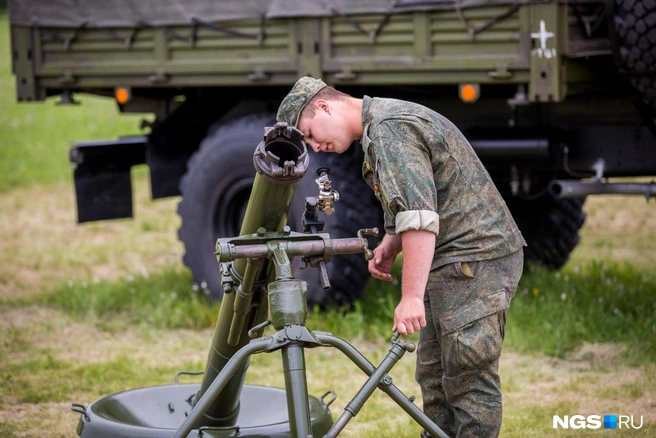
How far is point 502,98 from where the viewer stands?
21.1 ft

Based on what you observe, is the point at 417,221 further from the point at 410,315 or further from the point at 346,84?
the point at 346,84

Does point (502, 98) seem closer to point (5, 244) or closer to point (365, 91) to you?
point (365, 91)

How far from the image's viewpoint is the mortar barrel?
137 inches

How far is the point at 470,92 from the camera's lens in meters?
6.03

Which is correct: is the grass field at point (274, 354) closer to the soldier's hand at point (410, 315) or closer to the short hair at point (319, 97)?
the soldier's hand at point (410, 315)

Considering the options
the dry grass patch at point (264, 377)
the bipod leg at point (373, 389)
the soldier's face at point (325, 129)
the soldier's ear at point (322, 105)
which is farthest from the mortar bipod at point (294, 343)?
the dry grass patch at point (264, 377)

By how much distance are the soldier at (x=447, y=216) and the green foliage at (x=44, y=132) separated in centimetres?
1009

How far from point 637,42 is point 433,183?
94.7 inches

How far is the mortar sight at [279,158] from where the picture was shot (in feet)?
11.4

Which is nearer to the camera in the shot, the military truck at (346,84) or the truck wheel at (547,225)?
the military truck at (346,84)

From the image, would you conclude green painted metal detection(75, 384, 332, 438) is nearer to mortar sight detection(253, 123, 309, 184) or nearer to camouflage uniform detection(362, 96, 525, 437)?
camouflage uniform detection(362, 96, 525, 437)

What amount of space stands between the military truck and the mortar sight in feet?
8.31

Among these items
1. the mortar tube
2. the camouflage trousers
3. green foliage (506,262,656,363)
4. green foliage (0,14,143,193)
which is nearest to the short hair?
the mortar tube

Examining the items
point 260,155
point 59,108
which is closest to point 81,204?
point 260,155
